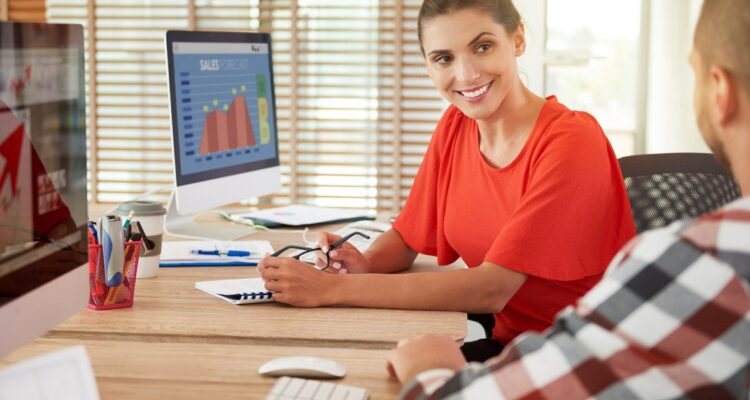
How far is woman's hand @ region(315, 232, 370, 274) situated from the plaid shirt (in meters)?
1.15

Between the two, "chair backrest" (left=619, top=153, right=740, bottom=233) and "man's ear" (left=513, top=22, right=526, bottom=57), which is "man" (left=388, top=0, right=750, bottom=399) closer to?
"chair backrest" (left=619, top=153, right=740, bottom=233)

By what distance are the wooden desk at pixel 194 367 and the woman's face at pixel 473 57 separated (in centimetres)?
85

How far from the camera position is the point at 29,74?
50.5 inches

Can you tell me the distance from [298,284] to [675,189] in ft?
2.86

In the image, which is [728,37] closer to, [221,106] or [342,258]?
[342,258]

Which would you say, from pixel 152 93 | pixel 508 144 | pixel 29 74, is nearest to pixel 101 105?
pixel 152 93

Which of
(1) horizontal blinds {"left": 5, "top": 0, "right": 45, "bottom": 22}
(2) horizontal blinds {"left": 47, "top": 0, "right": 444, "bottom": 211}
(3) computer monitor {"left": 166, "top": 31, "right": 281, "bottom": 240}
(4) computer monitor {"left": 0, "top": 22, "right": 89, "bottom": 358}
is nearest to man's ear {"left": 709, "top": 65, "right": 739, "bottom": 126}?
(4) computer monitor {"left": 0, "top": 22, "right": 89, "bottom": 358}

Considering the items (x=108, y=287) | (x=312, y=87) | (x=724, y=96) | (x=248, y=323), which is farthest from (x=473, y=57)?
(x=312, y=87)

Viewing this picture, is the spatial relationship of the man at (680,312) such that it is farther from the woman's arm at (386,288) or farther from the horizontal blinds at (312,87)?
the horizontal blinds at (312,87)

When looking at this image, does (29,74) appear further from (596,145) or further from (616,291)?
(596,145)

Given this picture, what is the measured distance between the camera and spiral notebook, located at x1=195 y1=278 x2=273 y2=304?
187 centimetres

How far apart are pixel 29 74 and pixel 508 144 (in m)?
1.20

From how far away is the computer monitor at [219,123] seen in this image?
2.55 m

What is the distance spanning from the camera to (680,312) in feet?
3.22
